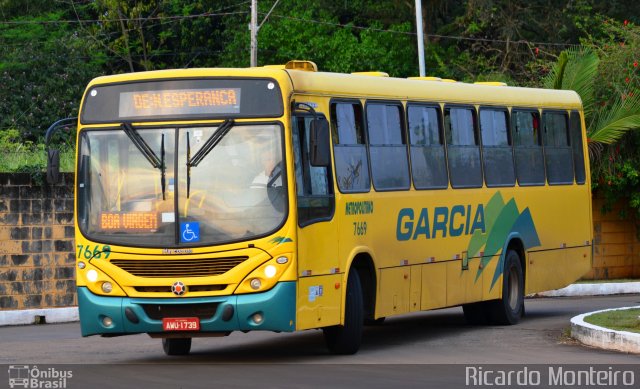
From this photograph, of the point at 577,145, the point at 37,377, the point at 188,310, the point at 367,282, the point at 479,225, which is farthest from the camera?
the point at 577,145

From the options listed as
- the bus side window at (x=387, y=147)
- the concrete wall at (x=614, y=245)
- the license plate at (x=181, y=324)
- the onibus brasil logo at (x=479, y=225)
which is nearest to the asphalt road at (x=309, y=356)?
the license plate at (x=181, y=324)

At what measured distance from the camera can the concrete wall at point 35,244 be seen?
23.1 meters

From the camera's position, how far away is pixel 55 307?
2355 cm

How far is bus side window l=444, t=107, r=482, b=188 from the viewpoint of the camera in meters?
18.1

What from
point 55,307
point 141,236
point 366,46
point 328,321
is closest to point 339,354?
point 328,321

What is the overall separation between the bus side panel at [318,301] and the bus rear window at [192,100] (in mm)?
1690

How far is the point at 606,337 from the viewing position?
1542cm

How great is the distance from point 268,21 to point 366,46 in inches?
157

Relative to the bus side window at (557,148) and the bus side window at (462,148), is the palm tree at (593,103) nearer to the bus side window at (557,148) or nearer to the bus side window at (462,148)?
the bus side window at (557,148)

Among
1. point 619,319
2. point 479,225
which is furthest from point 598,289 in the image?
point 619,319

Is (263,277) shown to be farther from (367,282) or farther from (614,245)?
(614,245)

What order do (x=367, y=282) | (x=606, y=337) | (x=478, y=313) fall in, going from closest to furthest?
(x=606, y=337), (x=367, y=282), (x=478, y=313)

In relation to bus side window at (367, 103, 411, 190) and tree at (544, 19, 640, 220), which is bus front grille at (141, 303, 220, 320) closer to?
bus side window at (367, 103, 411, 190)

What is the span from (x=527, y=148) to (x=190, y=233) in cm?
765
